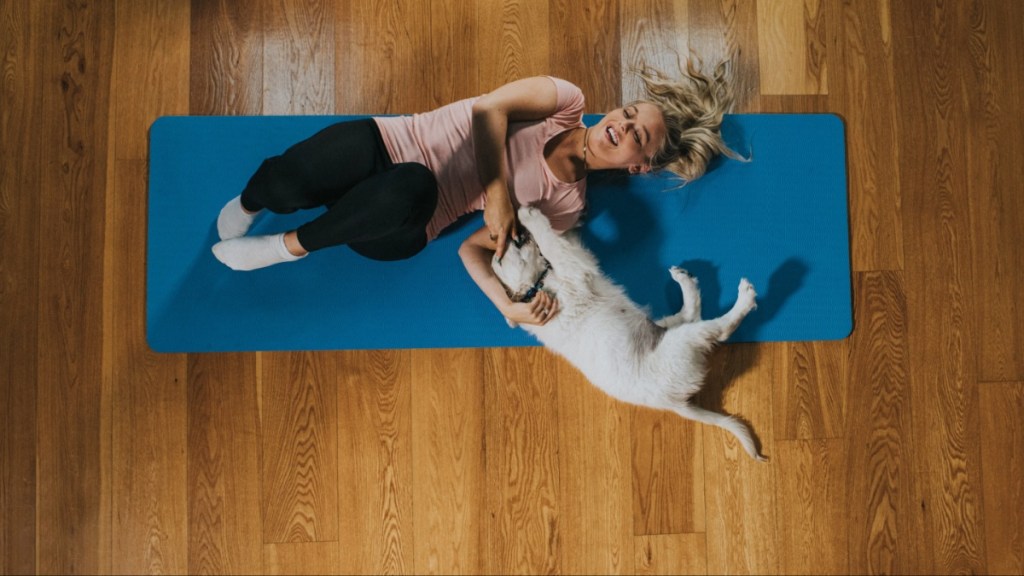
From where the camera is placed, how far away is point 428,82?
1.52 metres

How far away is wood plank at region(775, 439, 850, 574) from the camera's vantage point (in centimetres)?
154

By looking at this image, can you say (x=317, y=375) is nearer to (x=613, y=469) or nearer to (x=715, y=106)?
(x=613, y=469)

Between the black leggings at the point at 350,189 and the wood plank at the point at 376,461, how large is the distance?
37cm

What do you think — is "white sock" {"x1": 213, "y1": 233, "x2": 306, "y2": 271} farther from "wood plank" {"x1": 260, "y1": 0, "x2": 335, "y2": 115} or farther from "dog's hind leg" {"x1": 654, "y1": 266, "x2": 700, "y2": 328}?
"dog's hind leg" {"x1": 654, "y1": 266, "x2": 700, "y2": 328}

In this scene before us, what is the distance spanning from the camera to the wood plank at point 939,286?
157 cm

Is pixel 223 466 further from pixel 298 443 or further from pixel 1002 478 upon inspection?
pixel 1002 478

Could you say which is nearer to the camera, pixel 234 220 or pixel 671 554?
pixel 234 220

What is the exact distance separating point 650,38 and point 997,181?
1.01 meters

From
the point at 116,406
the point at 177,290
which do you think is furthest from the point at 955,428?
the point at 116,406

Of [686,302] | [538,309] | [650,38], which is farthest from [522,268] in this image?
[650,38]

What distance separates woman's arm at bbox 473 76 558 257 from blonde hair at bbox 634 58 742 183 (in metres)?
0.27

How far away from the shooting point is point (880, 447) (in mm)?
1555

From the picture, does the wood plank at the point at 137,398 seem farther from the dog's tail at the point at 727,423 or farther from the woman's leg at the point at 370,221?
the dog's tail at the point at 727,423

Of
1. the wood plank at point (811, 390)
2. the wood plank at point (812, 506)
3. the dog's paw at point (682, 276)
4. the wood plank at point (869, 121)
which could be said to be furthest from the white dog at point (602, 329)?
the wood plank at point (869, 121)
